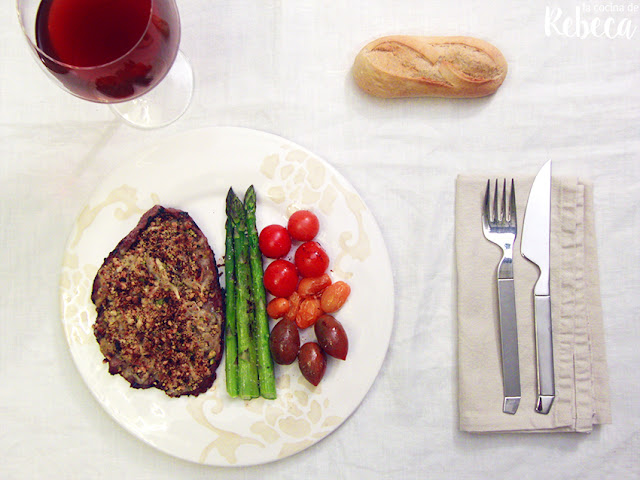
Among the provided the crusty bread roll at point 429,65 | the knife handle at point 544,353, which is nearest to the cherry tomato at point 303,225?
the crusty bread roll at point 429,65

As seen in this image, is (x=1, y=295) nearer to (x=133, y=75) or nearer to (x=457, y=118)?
(x=133, y=75)

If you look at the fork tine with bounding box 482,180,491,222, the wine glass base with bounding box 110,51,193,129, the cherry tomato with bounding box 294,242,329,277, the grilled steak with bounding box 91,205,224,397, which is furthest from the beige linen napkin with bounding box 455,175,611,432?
the wine glass base with bounding box 110,51,193,129

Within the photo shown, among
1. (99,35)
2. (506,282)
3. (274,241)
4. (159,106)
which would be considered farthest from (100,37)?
(506,282)

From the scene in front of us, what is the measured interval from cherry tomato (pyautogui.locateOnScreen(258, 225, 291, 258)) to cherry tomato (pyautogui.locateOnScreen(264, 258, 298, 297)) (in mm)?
28

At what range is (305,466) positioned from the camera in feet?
5.23

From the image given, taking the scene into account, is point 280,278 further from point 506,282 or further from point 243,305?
point 506,282

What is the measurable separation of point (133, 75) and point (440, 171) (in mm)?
915

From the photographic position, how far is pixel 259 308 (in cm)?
154

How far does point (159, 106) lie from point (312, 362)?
0.87m

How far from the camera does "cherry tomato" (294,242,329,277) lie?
4.94ft

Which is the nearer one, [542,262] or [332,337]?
[332,337]

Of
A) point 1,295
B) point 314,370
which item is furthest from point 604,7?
point 1,295

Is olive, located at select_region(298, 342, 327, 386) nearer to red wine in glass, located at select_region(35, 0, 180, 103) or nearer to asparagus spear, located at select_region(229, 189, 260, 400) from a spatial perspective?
asparagus spear, located at select_region(229, 189, 260, 400)

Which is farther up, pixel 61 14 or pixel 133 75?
pixel 61 14
